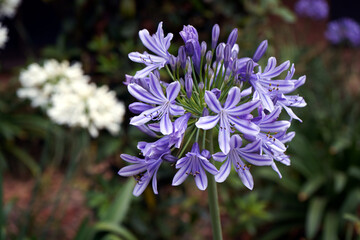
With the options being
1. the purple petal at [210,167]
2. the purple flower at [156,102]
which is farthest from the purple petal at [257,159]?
the purple flower at [156,102]

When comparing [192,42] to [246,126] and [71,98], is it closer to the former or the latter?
[246,126]

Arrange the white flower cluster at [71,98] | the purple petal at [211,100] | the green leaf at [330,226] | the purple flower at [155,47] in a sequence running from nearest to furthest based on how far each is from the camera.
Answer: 1. the purple petal at [211,100]
2. the purple flower at [155,47]
3. the white flower cluster at [71,98]
4. the green leaf at [330,226]

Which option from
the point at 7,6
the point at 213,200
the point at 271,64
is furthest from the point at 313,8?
the point at 213,200

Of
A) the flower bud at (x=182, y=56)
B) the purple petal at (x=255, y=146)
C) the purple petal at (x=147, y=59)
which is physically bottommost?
the purple petal at (x=255, y=146)

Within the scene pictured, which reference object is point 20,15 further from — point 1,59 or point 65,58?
point 65,58

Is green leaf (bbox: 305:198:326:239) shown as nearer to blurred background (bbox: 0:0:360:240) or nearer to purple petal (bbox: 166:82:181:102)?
blurred background (bbox: 0:0:360:240)

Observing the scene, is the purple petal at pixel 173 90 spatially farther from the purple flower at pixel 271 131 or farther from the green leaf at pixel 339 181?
the green leaf at pixel 339 181

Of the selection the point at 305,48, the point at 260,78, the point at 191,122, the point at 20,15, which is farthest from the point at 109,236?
the point at 20,15
